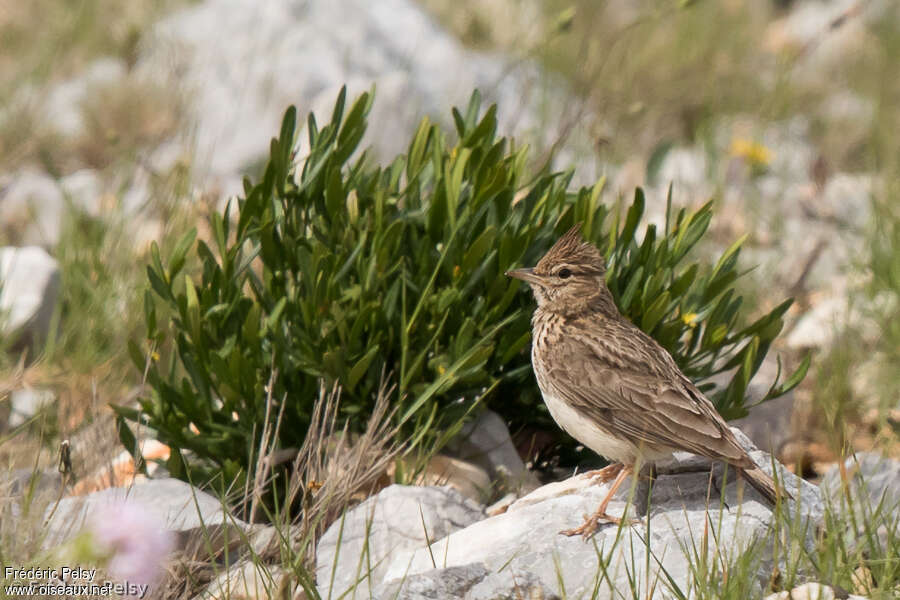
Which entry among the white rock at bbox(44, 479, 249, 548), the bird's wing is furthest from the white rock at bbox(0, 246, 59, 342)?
the bird's wing

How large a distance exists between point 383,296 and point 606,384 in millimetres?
962

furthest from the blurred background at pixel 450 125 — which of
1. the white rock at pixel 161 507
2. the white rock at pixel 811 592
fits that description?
the white rock at pixel 811 592

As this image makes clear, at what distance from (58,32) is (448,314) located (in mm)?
6360

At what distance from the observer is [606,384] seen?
154 inches

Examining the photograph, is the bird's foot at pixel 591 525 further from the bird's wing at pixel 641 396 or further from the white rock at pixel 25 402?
the white rock at pixel 25 402

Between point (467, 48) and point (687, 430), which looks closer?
point (687, 430)

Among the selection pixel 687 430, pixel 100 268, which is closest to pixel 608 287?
pixel 687 430

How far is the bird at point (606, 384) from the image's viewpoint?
12.1ft

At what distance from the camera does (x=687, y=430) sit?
3.67 m

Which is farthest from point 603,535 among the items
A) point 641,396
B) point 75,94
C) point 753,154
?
point 75,94

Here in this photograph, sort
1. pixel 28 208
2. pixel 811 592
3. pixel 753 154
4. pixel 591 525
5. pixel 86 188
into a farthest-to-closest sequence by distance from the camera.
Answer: pixel 753 154 < pixel 86 188 < pixel 28 208 < pixel 591 525 < pixel 811 592

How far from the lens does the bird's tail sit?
365 cm

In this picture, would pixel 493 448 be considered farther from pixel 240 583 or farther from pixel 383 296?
pixel 240 583

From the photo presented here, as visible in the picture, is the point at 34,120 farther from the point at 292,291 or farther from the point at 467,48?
the point at 292,291
